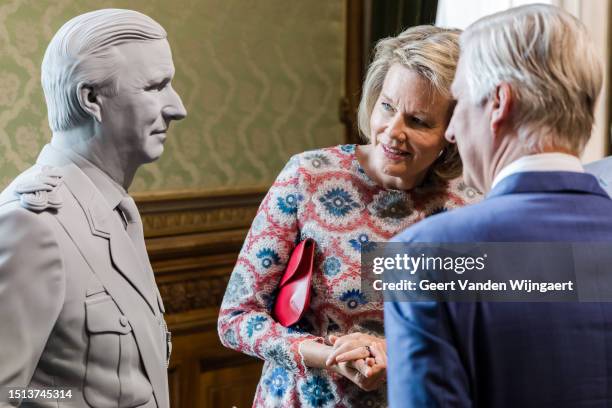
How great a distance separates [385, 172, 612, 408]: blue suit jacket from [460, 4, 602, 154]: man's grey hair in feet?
0.38

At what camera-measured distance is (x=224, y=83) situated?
11.3ft

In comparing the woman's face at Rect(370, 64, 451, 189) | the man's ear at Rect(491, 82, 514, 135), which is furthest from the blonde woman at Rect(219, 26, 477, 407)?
the man's ear at Rect(491, 82, 514, 135)

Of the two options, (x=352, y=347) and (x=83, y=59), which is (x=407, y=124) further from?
(x=83, y=59)

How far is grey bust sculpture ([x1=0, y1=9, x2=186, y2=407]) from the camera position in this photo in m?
1.12

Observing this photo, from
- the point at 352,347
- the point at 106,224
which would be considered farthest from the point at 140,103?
the point at 352,347

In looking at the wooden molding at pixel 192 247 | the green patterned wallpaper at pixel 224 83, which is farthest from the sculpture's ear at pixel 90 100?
the wooden molding at pixel 192 247

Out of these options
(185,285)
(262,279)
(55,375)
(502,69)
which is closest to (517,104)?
(502,69)

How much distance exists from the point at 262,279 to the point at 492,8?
1371 mm

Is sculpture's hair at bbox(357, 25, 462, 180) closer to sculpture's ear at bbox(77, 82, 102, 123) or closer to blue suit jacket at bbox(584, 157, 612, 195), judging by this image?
blue suit jacket at bbox(584, 157, 612, 195)

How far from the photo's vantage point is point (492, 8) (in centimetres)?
279

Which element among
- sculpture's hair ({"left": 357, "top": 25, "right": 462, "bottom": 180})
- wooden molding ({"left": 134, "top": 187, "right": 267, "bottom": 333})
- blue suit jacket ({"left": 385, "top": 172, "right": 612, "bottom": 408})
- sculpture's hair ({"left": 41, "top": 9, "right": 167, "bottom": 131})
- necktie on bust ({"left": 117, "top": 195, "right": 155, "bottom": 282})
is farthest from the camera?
wooden molding ({"left": 134, "top": 187, "right": 267, "bottom": 333})

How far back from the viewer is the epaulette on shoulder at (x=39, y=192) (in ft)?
3.76

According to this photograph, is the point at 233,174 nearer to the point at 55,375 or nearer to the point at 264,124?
the point at 264,124

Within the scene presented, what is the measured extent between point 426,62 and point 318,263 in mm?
502
